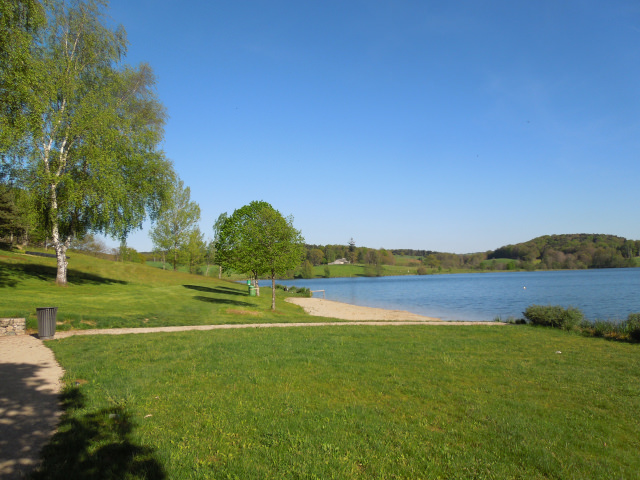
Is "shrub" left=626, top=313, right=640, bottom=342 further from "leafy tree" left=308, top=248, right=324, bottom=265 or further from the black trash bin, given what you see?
"leafy tree" left=308, top=248, right=324, bottom=265

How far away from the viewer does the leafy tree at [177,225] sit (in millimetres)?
49625

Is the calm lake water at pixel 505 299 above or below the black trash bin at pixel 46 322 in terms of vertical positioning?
below

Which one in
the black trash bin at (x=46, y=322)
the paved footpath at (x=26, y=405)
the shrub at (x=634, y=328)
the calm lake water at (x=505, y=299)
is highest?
the black trash bin at (x=46, y=322)

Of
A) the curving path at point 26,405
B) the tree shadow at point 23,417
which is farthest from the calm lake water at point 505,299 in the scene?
the tree shadow at point 23,417

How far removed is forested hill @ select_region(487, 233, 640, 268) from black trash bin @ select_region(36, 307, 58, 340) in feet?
468

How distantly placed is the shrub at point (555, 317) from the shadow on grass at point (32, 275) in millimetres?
26754

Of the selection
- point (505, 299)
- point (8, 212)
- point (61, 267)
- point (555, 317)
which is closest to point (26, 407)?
point (555, 317)

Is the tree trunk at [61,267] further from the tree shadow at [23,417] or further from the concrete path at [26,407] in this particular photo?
the tree shadow at [23,417]

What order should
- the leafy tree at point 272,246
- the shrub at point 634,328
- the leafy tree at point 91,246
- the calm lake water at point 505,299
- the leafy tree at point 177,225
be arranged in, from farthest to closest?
the leafy tree at point 91,246
the leafy tree at point 177,225
the calm lake water at point 505,299
the leafy tree at point 272,246
the shrub at point 634,328

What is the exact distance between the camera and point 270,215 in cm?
2648

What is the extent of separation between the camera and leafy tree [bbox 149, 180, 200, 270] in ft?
163

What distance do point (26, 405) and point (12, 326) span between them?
8.86m

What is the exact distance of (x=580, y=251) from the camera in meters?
127

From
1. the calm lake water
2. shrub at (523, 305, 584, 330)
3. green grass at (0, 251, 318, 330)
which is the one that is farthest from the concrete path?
the calm lake water
